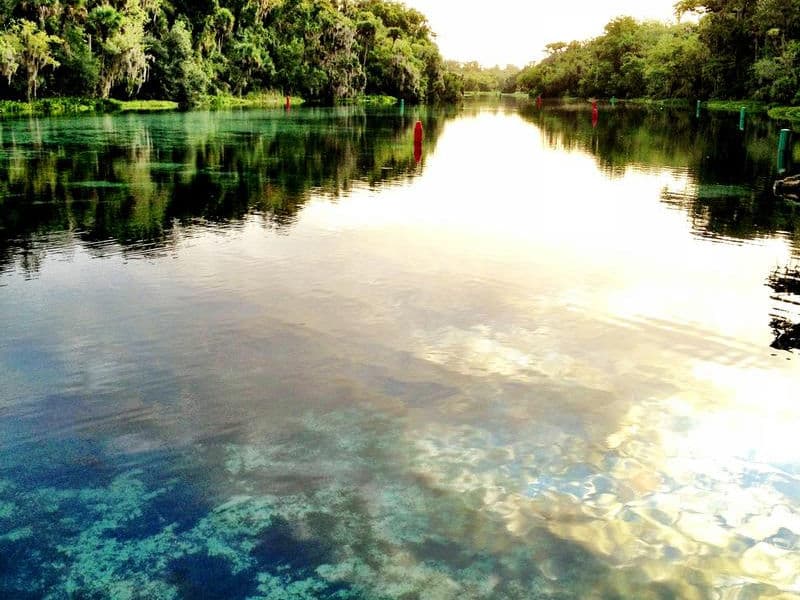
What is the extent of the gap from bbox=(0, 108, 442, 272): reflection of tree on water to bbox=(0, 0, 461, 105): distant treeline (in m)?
19.8

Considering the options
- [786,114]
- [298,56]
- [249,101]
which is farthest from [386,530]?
[298,56]

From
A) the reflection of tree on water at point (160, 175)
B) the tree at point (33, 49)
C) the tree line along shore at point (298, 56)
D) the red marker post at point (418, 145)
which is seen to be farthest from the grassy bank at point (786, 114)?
the tree at point (33, 49)

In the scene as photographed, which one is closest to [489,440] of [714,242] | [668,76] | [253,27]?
[714,242]

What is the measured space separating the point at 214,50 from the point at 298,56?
17801 mm

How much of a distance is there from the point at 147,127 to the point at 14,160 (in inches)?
972

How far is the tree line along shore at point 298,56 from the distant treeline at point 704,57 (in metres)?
0.25

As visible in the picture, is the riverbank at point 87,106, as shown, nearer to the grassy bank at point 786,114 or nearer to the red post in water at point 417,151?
the red post in water at point 417,151

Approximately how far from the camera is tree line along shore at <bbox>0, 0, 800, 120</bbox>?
76.6 m

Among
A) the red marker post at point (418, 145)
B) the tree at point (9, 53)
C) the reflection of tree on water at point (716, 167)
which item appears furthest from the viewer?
the tree at point (9, 53)

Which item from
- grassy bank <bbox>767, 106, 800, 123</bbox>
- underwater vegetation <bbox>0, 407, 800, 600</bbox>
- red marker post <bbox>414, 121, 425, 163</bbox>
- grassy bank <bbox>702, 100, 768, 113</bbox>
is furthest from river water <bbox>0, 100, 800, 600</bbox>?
grassy bank <bbox>702, 100, 768, 113</bbox>

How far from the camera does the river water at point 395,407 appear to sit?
21.2 feet

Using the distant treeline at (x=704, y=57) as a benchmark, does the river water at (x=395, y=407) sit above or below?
below

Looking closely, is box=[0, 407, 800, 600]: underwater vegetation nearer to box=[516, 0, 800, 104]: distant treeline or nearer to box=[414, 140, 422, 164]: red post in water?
box=[414, 140, 422, 164]: red post in water

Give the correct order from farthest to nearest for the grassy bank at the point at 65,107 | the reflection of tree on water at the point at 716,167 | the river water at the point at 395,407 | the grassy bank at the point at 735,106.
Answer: the grassy bank at the point at 735,106 → the grassy bank at the point at 65,107 → the reflection of tree on water at the point at 716,167 → the river water at the point at 395,407
